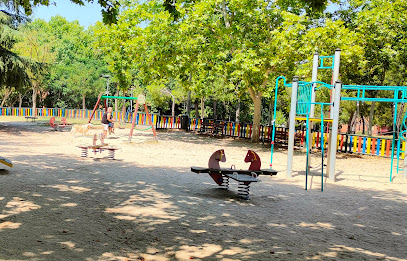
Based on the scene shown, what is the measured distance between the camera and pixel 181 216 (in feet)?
24.0

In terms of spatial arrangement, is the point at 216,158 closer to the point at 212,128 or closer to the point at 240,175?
the point at 240,175

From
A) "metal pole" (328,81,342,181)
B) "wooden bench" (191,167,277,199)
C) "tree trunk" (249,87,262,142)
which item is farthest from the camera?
"tree trunk" (249,87,262,142)

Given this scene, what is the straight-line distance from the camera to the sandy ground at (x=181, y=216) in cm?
562

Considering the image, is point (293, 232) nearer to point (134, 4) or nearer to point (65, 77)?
point (134, 4)

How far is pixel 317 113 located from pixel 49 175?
1484 inches

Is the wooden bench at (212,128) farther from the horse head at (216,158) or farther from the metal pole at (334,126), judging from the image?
the horse head at (216,158)

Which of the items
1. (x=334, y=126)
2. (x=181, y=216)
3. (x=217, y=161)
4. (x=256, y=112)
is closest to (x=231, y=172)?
(x=217, y=161)

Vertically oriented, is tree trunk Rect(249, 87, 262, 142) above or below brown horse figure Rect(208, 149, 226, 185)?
above

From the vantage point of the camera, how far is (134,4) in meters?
30.2

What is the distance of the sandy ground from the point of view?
221 inches

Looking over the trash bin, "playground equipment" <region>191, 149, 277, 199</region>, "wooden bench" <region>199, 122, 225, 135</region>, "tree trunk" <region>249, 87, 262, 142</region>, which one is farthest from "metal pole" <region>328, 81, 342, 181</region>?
the trash bin

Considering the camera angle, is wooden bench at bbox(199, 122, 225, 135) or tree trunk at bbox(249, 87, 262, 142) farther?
wooden bench at bbox(199, 122, 225, 135)

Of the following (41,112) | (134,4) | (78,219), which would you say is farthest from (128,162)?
(41,112)

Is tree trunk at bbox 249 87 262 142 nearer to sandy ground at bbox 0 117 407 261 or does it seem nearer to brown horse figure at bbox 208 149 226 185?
sandy ground at bbox 0 117 407 261
